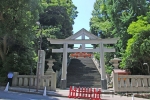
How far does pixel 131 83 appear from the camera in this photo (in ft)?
49.2

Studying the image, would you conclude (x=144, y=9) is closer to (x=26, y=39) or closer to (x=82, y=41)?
(x=82, y=41)

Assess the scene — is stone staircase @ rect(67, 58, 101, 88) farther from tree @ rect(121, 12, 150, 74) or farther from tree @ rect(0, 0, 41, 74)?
tree @ rect(0, 0, 41, 74)

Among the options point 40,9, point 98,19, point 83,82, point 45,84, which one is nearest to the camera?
point 45,84

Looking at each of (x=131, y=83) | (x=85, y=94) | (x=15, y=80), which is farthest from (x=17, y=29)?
(x=131, y=83)

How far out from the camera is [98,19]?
30.6 metres

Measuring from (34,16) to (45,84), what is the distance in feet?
21.5

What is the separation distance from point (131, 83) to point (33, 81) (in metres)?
8.26

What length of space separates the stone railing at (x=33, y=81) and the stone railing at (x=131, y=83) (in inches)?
201

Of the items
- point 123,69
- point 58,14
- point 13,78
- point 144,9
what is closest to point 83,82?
point 123,69

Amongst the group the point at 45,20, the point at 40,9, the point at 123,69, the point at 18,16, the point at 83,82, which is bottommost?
the point at 83,82

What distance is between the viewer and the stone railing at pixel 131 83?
1477cm

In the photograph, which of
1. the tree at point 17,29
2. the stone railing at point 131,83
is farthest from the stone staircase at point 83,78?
the tree at point 17,29

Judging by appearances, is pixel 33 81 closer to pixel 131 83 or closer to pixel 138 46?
pixel 131 83

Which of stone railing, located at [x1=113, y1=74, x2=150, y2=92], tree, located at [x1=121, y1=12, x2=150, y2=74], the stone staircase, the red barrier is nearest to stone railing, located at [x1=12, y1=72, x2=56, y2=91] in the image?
the red barrier
